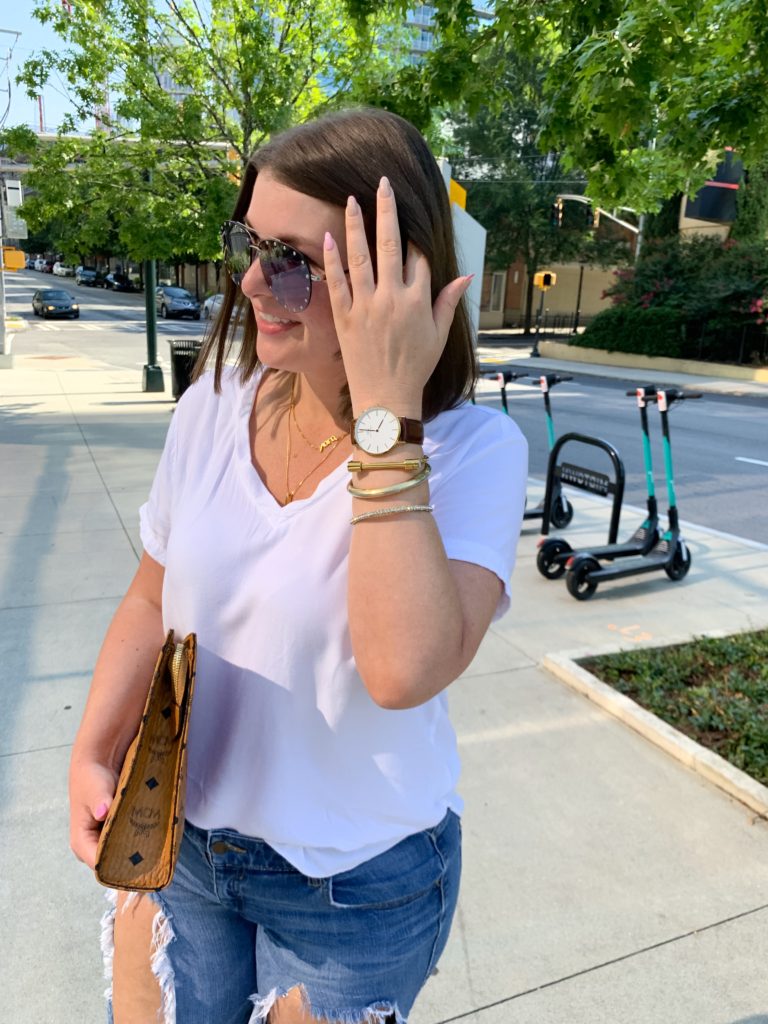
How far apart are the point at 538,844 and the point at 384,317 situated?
223 centimetres

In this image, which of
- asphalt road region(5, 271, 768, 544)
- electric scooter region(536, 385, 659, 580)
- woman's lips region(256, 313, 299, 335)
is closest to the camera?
woman's lips region(256, 313, 299, 335)

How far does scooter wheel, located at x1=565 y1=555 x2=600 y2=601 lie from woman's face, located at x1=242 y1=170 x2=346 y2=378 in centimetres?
399

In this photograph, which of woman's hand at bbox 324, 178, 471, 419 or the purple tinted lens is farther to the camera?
the purple tinted lens

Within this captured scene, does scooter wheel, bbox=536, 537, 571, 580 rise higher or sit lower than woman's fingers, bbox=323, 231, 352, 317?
lower

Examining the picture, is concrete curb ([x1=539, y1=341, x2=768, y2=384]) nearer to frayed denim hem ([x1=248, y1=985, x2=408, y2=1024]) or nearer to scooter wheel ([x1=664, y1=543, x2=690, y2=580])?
scooter wheel ([x1=664, y1=543, x2=690, y2=580])

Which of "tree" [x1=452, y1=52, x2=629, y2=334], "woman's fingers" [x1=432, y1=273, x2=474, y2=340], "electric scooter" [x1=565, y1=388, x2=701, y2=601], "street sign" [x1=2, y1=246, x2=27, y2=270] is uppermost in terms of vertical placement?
"tree" [x1=452, y1=52, x2=629, y2=334]

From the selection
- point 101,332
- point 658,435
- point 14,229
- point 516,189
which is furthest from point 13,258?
point 516,189

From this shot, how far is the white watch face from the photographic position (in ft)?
3.30

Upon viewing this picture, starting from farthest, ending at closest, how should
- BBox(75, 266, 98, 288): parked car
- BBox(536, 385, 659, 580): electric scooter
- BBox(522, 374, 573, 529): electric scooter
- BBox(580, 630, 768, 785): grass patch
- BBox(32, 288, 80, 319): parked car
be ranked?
BBox(75, 266, 98, 288): parked car → BBox(32, 288, 80, 319): parked car → BBox(522, 374, 573, 529): electric scooter → BBox(536, 385, 659, 580): electric scooter → BBox(580, 630, 768, 785): grass patch

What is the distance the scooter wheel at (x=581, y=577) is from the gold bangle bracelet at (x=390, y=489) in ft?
13.6

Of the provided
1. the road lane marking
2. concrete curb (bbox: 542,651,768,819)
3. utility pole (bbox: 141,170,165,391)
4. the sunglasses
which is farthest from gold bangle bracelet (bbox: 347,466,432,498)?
utility pole (bbox: 141,170,165,391)

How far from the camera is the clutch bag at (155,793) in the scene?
1066 millimetres

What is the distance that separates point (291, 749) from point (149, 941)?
1.40 feet

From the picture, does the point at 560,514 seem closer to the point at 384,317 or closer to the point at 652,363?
the point at 384,317
